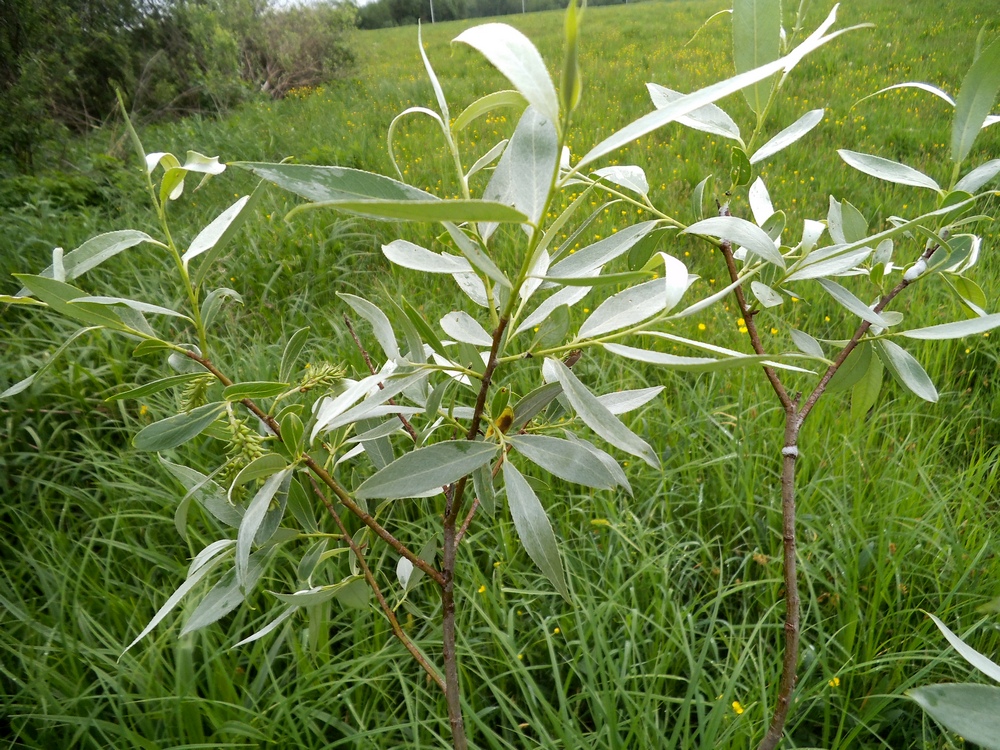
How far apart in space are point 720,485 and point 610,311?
1016 mm

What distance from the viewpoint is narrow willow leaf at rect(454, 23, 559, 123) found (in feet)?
0.90

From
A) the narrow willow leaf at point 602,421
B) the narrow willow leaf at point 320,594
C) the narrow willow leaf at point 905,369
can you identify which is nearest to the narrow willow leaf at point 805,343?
the narrow willow leaf at point 905,369

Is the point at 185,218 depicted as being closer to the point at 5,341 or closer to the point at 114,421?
the point at 5,341

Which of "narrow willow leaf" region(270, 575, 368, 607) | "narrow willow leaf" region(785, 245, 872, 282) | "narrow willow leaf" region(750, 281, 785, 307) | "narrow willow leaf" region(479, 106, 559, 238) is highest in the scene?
"narrow willow leaf" region(479, 106, 559, 238)

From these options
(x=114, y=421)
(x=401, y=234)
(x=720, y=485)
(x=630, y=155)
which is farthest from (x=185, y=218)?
(x=720, y=485)

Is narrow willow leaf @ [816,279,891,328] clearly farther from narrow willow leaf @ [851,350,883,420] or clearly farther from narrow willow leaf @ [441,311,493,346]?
narrow willow leaf @ [441,311,493,346]

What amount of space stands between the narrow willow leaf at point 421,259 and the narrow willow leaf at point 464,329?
1.7 inches

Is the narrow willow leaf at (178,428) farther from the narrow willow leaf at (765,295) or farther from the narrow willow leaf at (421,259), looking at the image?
the narrow willow leaf at (765,295)

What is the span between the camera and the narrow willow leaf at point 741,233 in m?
0.42

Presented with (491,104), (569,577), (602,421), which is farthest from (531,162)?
(569,577)

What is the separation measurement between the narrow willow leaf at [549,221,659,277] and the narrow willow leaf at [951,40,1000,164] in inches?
10.3

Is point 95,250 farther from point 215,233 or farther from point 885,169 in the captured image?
point 885,169

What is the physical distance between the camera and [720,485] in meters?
1.34

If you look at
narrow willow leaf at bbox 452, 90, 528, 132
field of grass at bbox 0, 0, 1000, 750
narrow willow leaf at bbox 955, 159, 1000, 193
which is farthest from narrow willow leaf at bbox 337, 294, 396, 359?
narrow willow leaf at bbox 955, 159, 1000, 193
